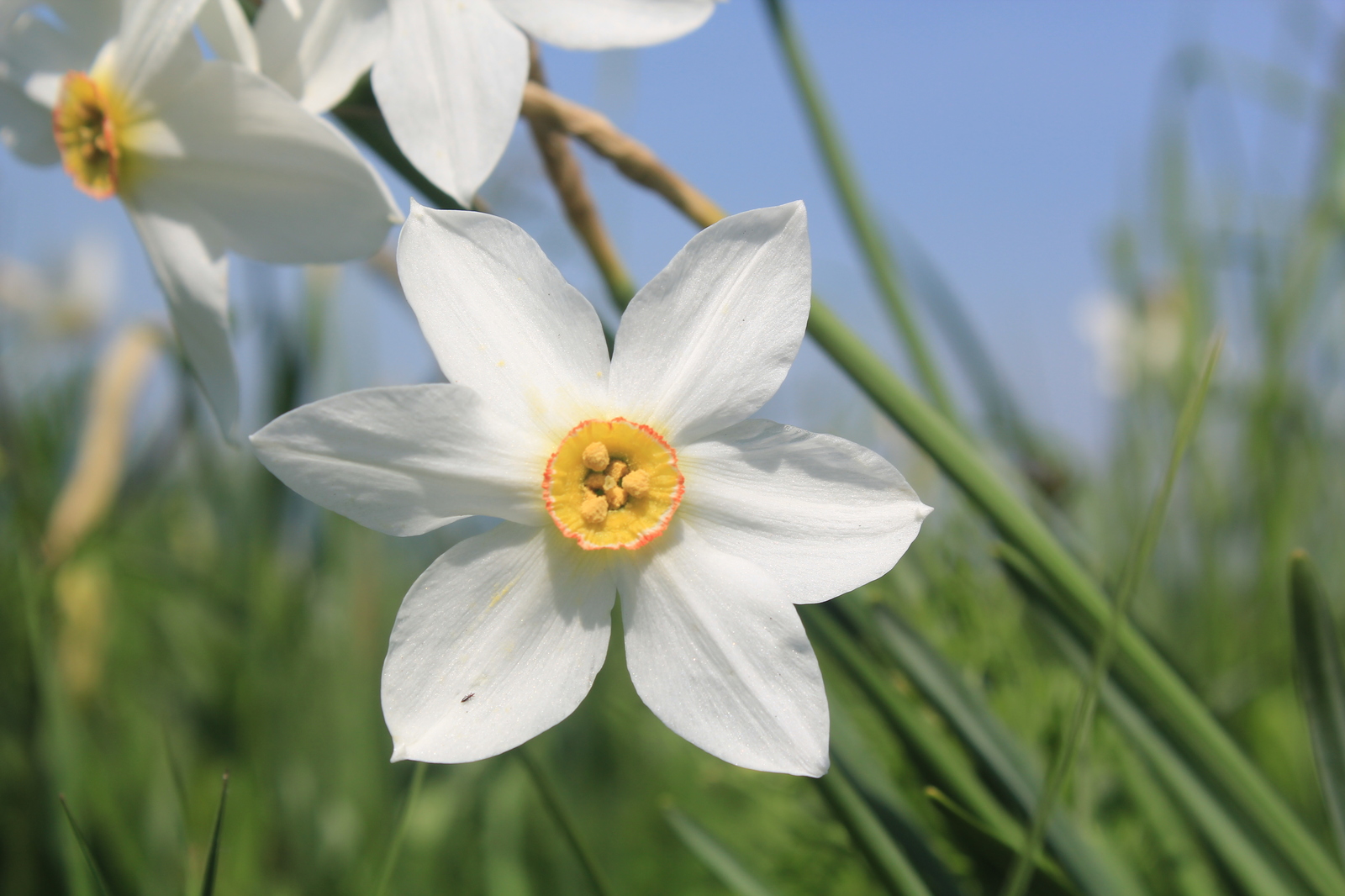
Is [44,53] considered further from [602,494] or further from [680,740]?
[680,740]

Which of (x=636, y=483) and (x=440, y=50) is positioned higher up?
(x=440, y=50)

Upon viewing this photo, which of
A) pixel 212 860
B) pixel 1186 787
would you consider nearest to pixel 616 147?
pixel 212 860

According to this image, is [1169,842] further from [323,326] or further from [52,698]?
[323,326]

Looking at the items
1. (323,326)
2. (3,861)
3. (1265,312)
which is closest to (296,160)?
(3,861)

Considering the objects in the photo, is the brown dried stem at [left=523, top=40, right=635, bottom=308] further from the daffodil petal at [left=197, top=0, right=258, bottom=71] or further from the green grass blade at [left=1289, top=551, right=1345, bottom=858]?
the green grass blade at [left=1289, top=551, right=1345, bottom=858]

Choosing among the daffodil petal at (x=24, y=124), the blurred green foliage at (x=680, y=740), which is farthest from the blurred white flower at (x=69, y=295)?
the daffodil petal at (x=24, y=124)
